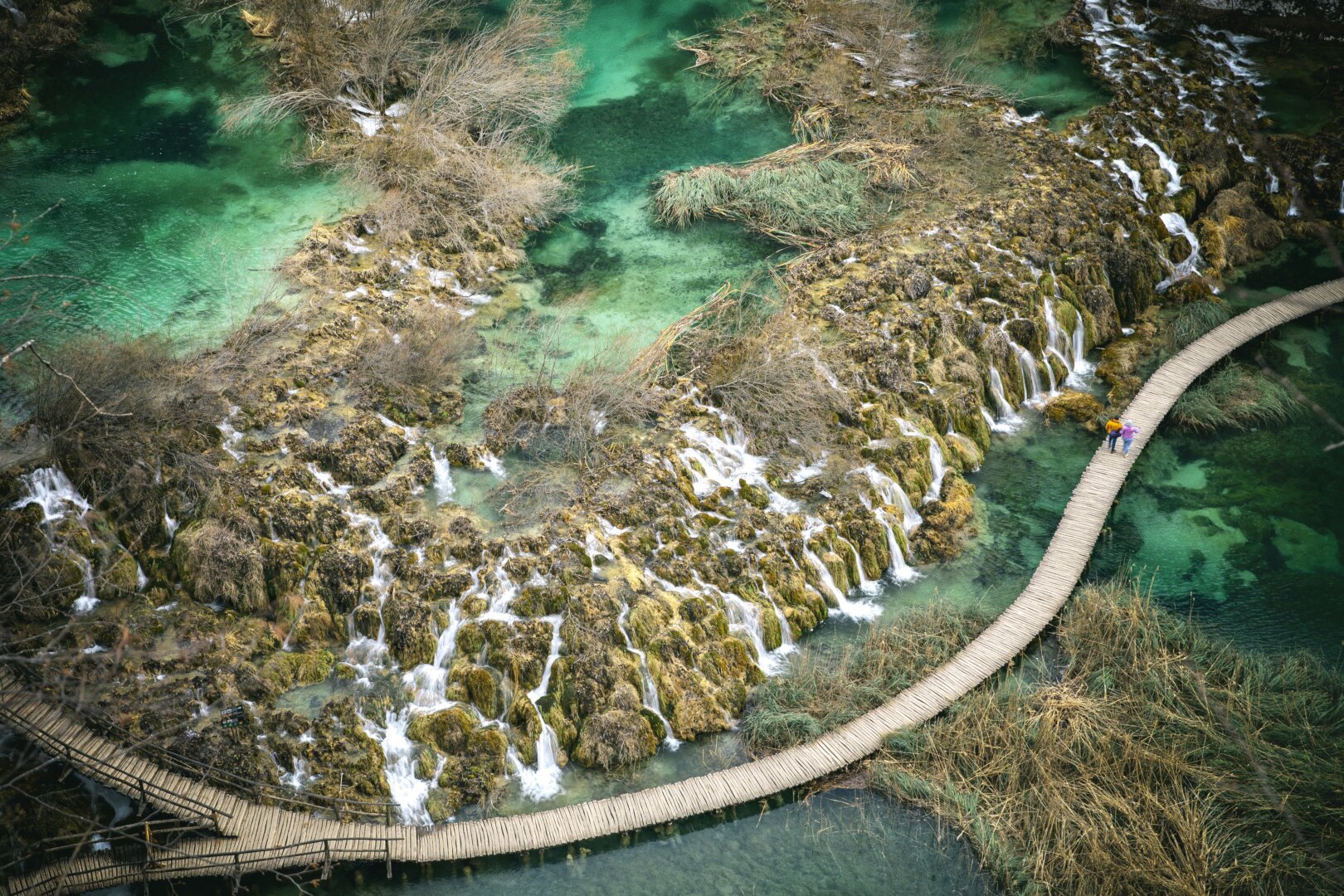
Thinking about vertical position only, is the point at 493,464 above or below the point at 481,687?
above

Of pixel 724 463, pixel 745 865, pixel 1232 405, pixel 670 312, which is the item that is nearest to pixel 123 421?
pixel 724 463

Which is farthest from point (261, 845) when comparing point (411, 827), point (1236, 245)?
point (1236, 245)

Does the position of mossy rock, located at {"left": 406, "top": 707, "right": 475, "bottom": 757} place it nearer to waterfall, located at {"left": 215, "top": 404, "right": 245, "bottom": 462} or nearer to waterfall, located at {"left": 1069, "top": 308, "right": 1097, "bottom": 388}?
waterfall, located at {"left": 215, "top": 404, "right": 245, "bottom": 462}

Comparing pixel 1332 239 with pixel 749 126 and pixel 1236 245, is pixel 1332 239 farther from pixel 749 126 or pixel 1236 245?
pixel 749 126

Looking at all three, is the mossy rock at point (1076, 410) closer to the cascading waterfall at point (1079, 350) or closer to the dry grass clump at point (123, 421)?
the cascading waterfall at point (1079, 350)

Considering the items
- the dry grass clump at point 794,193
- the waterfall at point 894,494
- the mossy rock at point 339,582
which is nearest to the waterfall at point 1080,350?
the dry grass clump at point 794,193

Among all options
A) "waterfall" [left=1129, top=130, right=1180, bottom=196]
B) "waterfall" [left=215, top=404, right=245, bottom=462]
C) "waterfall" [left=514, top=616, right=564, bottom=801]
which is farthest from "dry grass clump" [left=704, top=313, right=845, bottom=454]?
"waterfall" [left=1129, top=130, right=1180, bottom=196]

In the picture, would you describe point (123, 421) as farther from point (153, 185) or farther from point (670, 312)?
point (670, 312)
